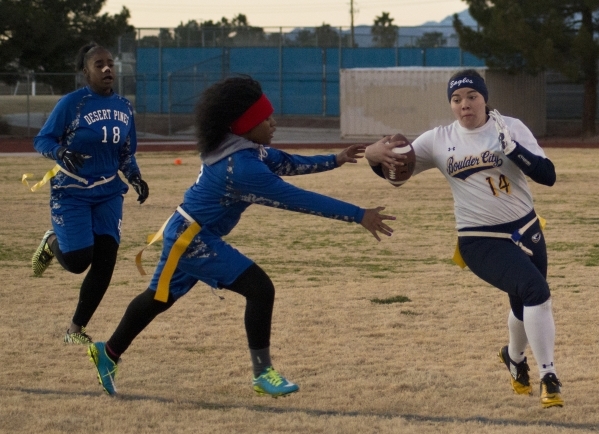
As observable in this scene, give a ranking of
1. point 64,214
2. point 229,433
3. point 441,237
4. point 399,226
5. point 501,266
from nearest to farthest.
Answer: point 229,433 → point 501,266 → point 64,214 → point 441,237 → point 399,226

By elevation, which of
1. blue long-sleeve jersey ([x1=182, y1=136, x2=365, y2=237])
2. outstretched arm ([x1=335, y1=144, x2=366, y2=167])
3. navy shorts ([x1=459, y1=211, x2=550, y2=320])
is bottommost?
navy shorts ([x1=459, y1=211, x2=550, y2=320])

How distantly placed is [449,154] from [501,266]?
27.9 inches

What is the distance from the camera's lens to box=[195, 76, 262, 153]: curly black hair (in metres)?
5.54

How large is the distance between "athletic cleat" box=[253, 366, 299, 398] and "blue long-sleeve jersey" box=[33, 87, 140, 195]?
2.22m

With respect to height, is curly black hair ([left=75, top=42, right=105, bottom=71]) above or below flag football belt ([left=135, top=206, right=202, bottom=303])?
above

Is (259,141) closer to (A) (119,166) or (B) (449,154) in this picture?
(B) (449,154)

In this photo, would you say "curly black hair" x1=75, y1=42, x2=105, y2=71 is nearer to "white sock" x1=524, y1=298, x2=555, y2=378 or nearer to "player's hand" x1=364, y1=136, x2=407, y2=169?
"player's hand" x1=364, y1=136, x2=407, y2=169

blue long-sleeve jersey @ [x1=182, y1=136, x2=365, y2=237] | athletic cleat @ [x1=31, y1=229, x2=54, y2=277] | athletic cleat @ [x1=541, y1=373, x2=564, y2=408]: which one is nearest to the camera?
blue long-sleeve jersey @ [x1=182, y1=136, x2=365, y2=237]

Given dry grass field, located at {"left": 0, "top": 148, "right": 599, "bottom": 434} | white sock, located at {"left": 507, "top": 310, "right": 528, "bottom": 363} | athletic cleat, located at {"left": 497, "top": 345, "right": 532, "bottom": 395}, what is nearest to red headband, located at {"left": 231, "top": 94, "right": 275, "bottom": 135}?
dry grass field, located at {"left": 0, "top": 148, "right": 599, "bottom": 434}

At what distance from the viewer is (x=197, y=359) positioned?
22.1 ft

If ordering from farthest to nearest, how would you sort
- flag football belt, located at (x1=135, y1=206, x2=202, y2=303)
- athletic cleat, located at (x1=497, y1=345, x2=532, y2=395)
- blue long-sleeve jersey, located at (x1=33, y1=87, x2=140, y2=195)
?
blue long-sleeve jersey, located at (x1=33, y1=87, x2=140, y2=195)
athletic cleat, located at (x1=497, y1=345, x2=532, y2=395)
flag football belt, located at (x1=135, y1=206, x2=202, y2=303)

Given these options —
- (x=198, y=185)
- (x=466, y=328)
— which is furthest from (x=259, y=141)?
(x=466, y=328)

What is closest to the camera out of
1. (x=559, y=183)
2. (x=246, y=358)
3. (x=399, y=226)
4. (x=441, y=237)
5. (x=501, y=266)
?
(x=501, y=266)

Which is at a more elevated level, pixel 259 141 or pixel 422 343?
pixel 259 141
